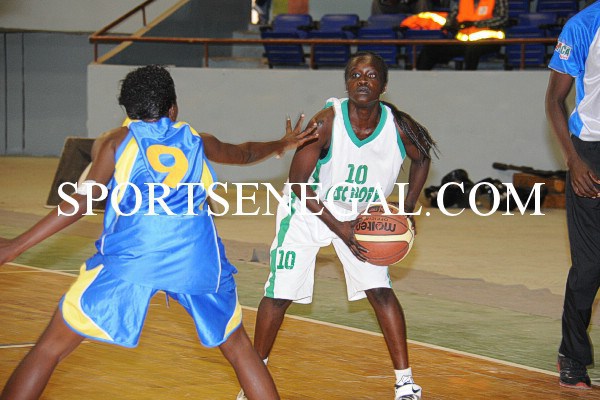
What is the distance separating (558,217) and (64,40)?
1415 centimetres

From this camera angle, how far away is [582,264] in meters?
5.79

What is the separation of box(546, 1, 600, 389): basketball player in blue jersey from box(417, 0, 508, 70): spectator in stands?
1182 centimetres

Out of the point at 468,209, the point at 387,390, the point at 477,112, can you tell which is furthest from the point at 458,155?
the point at 387,390

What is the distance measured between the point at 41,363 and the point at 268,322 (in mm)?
1632

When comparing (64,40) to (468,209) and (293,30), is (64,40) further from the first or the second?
(468,209)

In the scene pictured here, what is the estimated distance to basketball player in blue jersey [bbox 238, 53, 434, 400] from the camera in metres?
5.54

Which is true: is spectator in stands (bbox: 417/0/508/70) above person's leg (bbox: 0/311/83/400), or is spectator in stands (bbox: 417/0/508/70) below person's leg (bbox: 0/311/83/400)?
above

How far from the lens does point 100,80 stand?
63.7ft

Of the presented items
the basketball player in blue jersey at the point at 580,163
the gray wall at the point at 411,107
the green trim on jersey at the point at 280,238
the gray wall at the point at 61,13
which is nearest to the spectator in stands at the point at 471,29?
the gray wall at the point at 411,107

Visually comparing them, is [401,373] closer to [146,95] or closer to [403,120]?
[403,120]

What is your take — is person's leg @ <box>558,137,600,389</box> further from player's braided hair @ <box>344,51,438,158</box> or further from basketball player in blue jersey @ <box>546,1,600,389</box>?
player's braided hair @ <box>344,51,438,158</box>

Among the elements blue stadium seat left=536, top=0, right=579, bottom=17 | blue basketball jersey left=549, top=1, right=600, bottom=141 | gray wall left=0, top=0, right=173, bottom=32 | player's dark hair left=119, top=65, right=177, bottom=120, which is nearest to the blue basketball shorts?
player's dark hair left=119, top=65, right=177, bottom=120

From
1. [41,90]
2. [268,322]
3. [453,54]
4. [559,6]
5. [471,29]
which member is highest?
[559,6]

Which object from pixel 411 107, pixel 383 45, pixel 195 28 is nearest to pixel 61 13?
pixel 195 28
